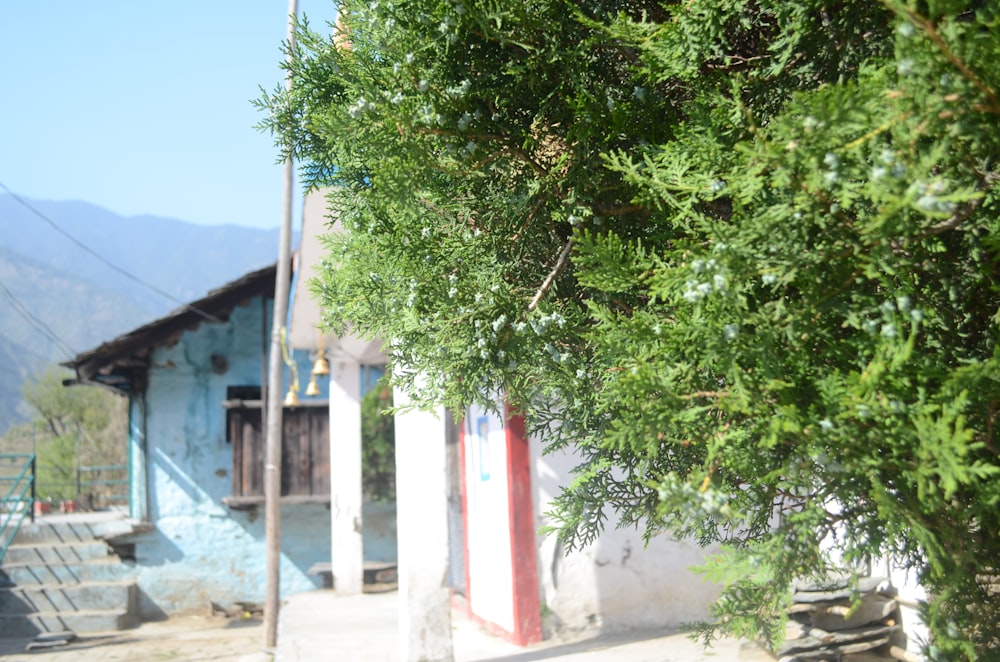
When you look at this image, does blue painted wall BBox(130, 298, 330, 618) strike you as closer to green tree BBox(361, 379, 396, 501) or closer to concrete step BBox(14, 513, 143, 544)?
concrete step BBox(14, 513, 143, 544)

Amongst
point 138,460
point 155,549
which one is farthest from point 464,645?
point 138,460

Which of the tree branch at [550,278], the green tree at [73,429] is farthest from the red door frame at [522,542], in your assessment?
the green tree at [73,429]

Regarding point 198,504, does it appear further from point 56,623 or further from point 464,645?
point 464,645

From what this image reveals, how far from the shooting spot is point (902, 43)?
201cm

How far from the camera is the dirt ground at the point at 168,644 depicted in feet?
44.7

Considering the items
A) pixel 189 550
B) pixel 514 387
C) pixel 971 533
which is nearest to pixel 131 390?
pixel 189 550

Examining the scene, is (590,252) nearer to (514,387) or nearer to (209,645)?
(514,387)

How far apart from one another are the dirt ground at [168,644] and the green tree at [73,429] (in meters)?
21.8

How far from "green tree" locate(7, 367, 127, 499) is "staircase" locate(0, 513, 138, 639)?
19.4 metres

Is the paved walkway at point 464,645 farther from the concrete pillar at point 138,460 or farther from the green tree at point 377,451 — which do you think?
the concrete pillar at point 138,460

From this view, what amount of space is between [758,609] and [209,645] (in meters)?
13.4

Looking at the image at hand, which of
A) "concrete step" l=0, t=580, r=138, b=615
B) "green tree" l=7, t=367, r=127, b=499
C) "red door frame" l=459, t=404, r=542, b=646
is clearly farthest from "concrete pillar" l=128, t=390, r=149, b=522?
"green tree" l=7, t=367, r=127, b=499

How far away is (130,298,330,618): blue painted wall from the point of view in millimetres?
17516

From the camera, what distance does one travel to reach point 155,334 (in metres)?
18.0
